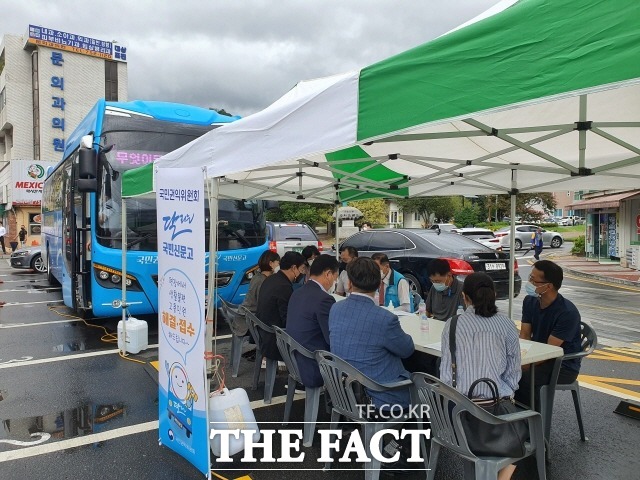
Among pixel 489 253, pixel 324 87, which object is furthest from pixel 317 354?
pixel 489 253

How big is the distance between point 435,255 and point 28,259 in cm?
1586

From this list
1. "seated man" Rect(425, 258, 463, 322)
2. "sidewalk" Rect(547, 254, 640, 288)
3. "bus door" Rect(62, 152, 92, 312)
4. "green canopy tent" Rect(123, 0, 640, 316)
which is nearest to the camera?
"green canopy tent" Rect(123, 0, 640, 316)

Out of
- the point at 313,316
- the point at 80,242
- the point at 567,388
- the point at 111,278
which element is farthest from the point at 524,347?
the point at 80,242

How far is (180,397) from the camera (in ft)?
12.1

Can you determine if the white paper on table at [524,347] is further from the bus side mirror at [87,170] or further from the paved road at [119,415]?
the bus side mirror at [87,170]

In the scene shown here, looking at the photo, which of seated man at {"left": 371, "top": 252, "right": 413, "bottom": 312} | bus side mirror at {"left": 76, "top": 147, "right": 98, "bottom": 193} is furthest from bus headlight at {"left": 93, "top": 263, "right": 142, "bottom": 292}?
seated man at {"left": 371, "top": 252, "right": 413, "bottom": 312}

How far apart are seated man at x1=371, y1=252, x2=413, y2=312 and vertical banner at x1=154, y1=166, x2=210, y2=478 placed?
291 centimetres

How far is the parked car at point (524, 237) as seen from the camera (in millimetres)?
26750

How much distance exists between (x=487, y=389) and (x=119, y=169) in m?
6.22

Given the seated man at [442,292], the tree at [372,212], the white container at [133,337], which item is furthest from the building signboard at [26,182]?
the seated man at [442,292]

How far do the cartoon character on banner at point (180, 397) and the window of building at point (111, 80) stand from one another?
45740 mm

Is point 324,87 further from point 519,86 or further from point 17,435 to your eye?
point 17,435

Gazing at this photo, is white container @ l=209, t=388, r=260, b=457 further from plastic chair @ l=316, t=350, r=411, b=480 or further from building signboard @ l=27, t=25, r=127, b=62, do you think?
building signboard @ l=27, t=25, r=127, b=62

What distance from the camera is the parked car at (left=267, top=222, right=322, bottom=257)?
48.2 ft
